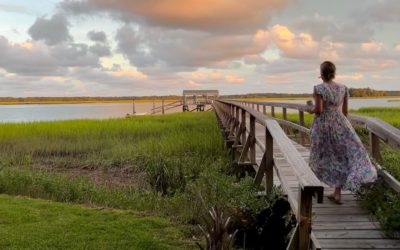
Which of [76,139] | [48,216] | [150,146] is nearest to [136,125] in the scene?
[76,139]

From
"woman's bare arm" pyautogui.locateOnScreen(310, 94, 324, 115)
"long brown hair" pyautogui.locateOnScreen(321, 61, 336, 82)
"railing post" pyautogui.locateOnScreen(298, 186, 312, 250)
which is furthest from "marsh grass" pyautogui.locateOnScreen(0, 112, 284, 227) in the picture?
"railing post" pyautogui.locateOnScreen(298, 186, 312, 250)

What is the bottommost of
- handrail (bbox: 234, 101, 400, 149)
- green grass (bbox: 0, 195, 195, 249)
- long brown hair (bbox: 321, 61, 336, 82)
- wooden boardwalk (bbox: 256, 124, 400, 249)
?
green grass (bbox: 0, 195, 195, 249)

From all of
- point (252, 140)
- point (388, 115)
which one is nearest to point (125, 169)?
point (252, 140)

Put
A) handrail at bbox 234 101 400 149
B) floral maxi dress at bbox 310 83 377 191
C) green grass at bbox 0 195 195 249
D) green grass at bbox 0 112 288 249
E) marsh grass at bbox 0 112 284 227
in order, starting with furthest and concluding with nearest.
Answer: marsh grass at bbox 0 112 284 227 < green grass at bbox 0 112 288 249 < green grass at bbox 0 195 195 249 < floral maxi dress at bbox 310 83 377 191 < handrail at bbox 234 101 400 149

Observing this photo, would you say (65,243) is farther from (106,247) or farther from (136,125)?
(136,125)

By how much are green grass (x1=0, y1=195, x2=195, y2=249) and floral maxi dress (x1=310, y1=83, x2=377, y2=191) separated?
156 centimetres

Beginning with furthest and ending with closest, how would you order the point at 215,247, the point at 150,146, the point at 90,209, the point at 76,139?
the point at 76,139 → the point at 150,146 → the point at 90,209 → the point at 215,247

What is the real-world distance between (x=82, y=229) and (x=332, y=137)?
2.95 metres

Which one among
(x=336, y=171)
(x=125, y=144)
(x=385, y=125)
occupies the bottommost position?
(x=125, y=144)

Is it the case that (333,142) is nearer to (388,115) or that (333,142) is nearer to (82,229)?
(82,229)

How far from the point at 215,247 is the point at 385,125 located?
5.76 feet

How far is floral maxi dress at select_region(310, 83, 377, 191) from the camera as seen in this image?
468 cm

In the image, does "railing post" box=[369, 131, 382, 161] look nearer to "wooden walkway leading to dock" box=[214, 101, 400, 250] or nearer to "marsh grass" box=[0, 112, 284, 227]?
"wooden walkway leading to dock" box=[214, 101, 400, 250]

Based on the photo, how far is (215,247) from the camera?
3.46m
